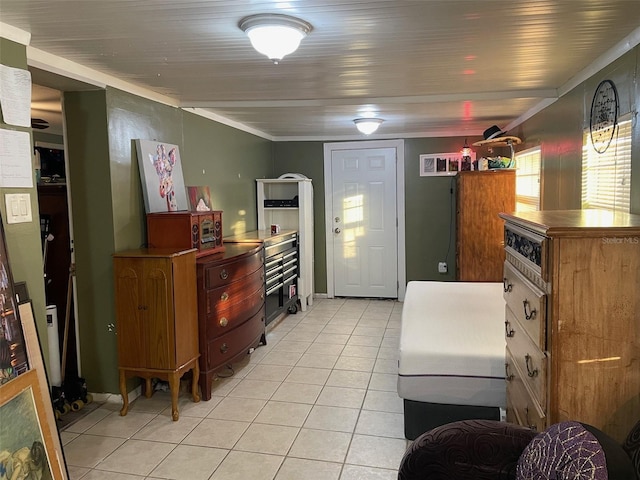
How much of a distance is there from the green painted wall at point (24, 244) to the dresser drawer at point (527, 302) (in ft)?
7.02

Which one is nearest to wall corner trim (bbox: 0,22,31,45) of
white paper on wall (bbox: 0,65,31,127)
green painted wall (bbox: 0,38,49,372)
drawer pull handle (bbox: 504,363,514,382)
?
green painted wall (bbox: 0,38,49,372)

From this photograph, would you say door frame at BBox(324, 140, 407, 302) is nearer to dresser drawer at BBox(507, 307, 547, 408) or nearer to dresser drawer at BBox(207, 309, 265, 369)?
dresser drawer at BBox(207, 309, 265, 369)

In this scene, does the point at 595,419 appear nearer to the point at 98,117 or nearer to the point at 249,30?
the point at 249,30

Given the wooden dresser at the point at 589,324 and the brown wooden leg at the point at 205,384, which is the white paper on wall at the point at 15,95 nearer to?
the brown wooden leg at the point at 205,384

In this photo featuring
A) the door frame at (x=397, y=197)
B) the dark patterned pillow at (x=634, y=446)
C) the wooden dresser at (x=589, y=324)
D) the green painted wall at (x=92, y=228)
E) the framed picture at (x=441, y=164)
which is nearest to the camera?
the dark patterned pillow at (x=634, y=446)

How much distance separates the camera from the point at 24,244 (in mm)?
2311

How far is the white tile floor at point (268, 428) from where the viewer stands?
2527mm

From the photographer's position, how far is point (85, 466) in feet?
8.41

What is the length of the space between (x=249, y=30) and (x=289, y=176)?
386 centimetres

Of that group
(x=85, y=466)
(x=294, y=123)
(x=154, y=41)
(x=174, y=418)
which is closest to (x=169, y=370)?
(x=174, y=418)

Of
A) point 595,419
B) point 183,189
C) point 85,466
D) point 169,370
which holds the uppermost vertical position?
point 183,189

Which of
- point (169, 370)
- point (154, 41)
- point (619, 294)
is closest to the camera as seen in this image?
point (619, 294)

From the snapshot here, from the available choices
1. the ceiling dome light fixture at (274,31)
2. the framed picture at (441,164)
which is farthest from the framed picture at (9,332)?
the framed picture at (441,164)

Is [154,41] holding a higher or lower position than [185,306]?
higher
